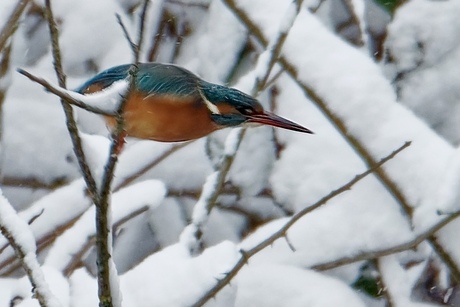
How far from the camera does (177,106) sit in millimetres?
1210

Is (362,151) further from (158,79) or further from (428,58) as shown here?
(158,79)

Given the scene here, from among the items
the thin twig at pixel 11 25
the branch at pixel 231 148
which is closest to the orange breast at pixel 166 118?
the branch at pixel 231 148

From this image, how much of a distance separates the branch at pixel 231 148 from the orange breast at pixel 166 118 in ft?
0.87

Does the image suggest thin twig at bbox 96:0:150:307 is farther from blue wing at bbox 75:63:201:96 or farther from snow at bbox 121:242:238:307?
snow at bbox 121:242:238:307

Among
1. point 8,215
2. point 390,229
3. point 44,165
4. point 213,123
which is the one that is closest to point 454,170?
point 390,229

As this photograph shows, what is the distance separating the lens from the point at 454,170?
1580 millimetres

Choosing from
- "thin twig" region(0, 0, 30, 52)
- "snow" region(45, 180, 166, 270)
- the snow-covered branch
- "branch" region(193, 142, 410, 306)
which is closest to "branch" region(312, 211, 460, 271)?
"branch" region(193, 142, 410, 306)

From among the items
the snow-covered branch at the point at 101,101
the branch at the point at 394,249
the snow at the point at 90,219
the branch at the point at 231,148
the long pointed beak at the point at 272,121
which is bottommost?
the snow-covered branch at the point at 101,101

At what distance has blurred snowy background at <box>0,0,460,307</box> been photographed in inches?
65.4

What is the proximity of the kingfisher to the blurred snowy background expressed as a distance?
5.4 inches

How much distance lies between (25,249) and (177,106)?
28 cm

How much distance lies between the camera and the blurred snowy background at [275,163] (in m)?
1.66

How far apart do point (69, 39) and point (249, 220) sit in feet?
2.02

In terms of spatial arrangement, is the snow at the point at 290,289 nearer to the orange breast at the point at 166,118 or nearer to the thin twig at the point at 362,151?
the thin twig at the point at 362,151
